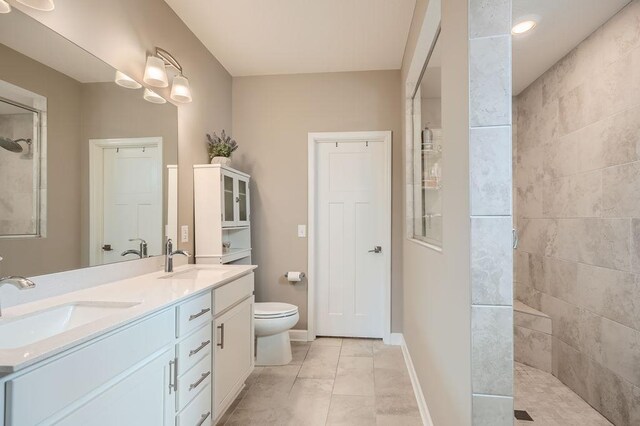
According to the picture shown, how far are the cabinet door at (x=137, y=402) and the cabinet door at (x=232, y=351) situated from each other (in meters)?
0.42

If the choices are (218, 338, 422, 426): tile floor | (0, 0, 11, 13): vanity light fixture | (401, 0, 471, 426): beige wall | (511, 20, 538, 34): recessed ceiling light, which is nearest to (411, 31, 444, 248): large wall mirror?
(401, 0, 471, 426): beige wall

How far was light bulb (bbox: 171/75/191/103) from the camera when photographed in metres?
2.17

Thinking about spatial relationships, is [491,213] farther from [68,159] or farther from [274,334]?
[274,334]

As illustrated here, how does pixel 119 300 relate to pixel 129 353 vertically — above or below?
above

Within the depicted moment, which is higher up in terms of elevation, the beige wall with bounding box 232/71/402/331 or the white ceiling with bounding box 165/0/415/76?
the white ceiling with bounding box 165/0/415/76

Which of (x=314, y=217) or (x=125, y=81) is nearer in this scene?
(x=125, y=81)

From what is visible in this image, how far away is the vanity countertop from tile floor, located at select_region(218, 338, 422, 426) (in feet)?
2.79

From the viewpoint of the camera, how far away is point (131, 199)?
1812 mm

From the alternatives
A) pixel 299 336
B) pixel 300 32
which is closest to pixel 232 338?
pixel 299 336

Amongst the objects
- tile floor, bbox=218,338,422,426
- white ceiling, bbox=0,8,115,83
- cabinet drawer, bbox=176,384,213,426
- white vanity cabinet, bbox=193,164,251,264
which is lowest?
tile floor, bbox=218,338,422,426

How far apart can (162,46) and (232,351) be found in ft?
6.59

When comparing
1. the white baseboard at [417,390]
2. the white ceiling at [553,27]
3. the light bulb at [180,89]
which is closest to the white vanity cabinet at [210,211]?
the light bulb at [180,89]

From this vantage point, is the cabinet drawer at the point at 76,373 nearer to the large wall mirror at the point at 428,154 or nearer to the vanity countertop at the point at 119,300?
the vanity countertop at the point at 119,300

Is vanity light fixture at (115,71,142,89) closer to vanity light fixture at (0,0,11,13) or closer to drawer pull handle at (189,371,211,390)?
vanity light fixture at (0,0,11,13)
